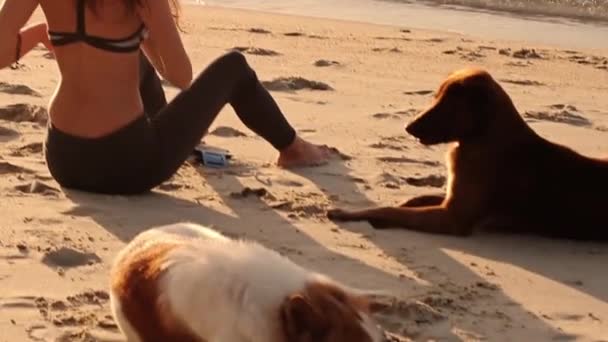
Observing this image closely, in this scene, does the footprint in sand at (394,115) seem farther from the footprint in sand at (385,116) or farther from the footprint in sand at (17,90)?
the footprint in sand at (17,90)

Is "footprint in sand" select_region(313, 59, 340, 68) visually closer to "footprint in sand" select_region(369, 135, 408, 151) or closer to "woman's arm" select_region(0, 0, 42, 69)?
"footprint in sand" select_region(369, 135, 408, 151)

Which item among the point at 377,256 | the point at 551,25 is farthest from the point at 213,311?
the point at 551,25

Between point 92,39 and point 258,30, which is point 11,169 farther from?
point 258,30

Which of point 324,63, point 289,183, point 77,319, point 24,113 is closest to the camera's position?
point 77,319

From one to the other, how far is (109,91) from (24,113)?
1.81 meters

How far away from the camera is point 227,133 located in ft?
24.2

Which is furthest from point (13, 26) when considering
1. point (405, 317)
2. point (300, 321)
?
point (300, 321)

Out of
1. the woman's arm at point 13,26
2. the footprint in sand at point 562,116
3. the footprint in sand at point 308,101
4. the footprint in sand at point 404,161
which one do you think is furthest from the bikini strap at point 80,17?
A: the footprint in sand at point 562,116

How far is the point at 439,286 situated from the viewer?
4.90 meters

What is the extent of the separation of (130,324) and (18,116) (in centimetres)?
379

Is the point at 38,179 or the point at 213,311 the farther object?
the point at 38,179

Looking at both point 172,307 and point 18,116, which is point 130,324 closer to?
point 172,307

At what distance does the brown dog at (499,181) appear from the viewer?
18.9 ft

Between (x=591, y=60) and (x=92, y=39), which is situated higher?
(x=92, y=39)
